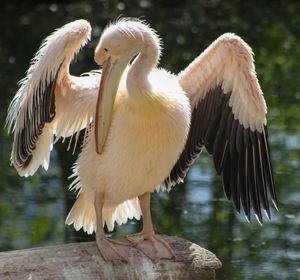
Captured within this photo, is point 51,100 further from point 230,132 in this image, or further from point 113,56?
point 230,132

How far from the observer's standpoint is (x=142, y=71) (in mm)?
5582

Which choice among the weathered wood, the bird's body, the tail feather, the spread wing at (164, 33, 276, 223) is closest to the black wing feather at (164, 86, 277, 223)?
the spread wing at (164, 33, 276, 223)

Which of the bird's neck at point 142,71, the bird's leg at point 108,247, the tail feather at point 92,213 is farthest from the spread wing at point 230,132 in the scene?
the bird's leg at point 108,247

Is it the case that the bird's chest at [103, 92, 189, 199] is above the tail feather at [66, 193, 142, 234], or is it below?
above

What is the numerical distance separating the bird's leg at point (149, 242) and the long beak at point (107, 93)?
61 centimetres

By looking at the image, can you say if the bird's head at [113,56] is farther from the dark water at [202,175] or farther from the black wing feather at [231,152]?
the dark water at [202,175]

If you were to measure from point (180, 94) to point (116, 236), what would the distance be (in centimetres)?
279

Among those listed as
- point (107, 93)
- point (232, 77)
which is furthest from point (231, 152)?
point (107, 93)

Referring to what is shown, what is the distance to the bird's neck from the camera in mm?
5535

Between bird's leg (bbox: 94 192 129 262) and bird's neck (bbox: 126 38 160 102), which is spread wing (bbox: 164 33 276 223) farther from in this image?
bird's leg (bbox: 94 192 129 262)

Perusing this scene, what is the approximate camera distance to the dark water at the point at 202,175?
8.16m

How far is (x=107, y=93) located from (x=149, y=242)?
0.91 meters

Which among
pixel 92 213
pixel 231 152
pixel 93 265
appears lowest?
pixel 93 265

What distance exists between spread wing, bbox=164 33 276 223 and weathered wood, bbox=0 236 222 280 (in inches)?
29.8
